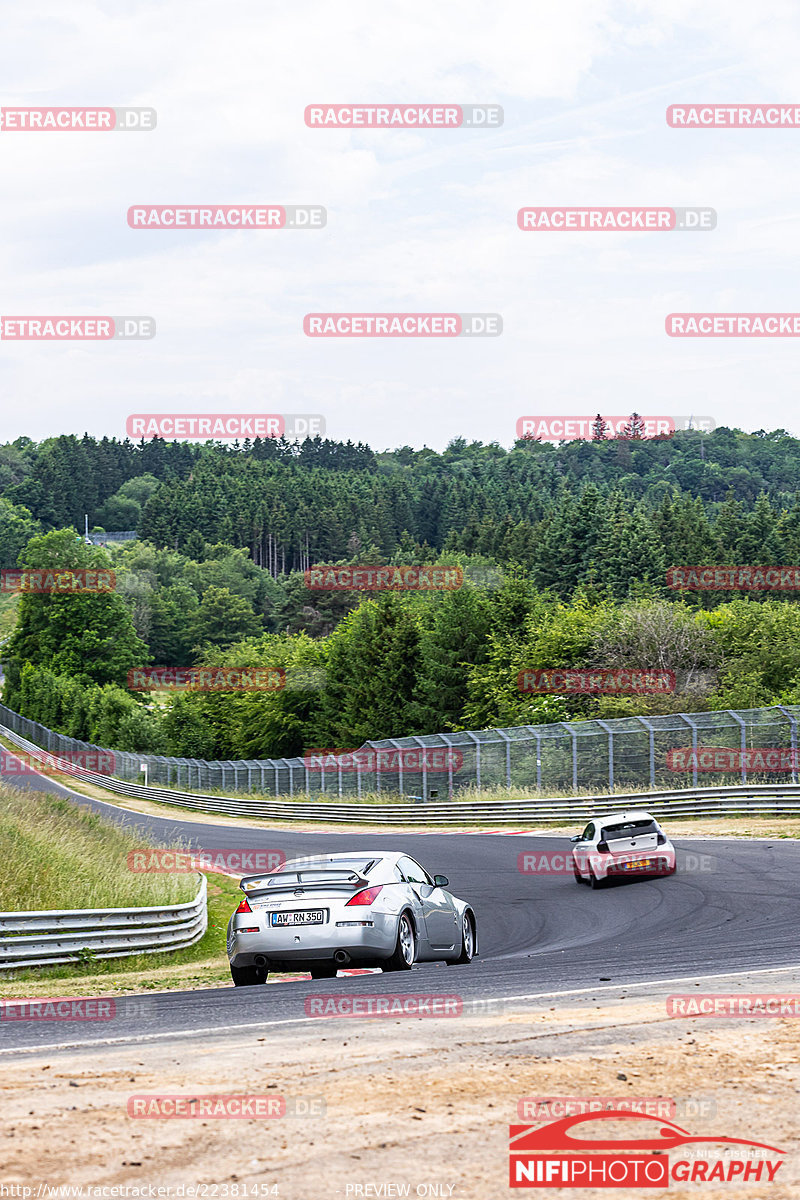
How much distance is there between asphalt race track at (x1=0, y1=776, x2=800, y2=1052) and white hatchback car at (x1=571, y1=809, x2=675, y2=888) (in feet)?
0.96

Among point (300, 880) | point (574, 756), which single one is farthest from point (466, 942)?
point (574, 756)

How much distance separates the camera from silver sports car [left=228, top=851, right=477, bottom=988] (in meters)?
11.2

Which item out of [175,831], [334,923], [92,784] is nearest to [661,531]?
[92,784]

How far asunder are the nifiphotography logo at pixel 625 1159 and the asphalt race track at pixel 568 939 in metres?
3.28

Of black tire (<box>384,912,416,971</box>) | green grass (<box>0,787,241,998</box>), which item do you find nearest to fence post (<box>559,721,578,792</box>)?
green grass (<box>0,787,241,998</box>)

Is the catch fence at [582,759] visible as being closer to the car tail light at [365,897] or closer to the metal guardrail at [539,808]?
the metal guardrail at [539,808]

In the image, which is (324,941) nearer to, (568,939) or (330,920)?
(330,920)

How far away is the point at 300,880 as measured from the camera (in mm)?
11664

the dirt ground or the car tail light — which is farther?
the car tail light

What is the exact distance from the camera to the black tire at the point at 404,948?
448 inches

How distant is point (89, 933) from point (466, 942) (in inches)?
176

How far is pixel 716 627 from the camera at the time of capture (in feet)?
170

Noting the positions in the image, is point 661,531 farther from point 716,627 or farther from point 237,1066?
point 237,1066

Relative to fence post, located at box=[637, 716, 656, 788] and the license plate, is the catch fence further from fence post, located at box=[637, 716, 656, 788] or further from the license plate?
the license plate
